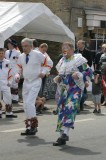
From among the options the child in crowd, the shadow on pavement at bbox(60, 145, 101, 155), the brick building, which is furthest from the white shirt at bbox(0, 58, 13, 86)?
the brick building

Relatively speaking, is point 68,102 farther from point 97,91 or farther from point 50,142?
point 97,91

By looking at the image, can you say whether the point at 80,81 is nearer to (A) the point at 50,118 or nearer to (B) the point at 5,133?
(B) the point at 5,133

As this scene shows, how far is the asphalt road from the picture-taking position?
26.3ft

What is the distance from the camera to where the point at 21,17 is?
14719 mm

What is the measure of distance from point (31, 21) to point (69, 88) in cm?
734

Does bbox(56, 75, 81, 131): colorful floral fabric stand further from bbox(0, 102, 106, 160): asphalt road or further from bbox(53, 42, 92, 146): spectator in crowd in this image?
bbox(0, 102, 106, 160): asphalt road

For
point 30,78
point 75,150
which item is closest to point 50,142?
point 75,150

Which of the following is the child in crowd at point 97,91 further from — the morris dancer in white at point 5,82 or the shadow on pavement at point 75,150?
the shadow on pavement at point 75,150

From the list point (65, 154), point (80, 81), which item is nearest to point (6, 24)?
point (80, 81)

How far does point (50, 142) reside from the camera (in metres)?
9.10

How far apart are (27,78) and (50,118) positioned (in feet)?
9.45

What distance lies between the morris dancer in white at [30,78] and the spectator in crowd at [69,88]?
858 millimetres

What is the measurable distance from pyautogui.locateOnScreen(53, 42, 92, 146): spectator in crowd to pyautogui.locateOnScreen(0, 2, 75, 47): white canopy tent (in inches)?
199

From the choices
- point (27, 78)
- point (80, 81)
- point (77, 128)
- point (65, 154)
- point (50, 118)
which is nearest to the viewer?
point (65, 154)
